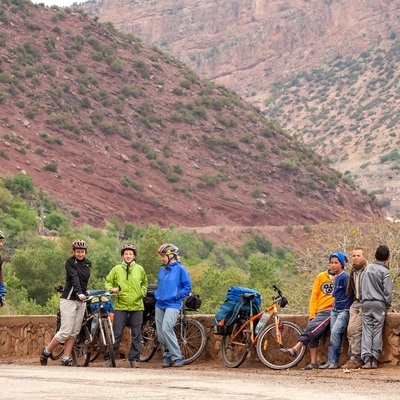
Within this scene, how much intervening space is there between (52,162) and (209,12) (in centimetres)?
11794

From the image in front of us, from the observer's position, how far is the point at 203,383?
35.2ft

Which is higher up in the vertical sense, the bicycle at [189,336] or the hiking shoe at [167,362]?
the bicycle at [189,336]

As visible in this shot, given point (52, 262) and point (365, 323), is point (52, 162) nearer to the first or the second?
point (52, 262)

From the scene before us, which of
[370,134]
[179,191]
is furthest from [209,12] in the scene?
[179,191]

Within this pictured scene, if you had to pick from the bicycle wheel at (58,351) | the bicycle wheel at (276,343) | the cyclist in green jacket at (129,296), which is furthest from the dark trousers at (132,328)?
the bicycle wheel at (276,343)

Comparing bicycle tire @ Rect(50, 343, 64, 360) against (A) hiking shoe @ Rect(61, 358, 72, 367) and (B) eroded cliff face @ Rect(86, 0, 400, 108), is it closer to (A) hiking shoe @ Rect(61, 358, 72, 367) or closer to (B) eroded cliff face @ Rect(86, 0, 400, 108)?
(A) hiking shoe @ Rect(61, 358, 72, 367)

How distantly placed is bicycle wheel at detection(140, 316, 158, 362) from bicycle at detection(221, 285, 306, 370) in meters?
1.37

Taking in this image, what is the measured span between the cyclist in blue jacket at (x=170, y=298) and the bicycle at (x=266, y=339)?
691mm

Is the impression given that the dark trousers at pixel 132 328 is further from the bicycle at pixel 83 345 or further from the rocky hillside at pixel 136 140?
the rocky hillside at pixel 136 140

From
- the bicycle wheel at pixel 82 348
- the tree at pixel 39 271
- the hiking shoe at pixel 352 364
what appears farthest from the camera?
the tree at pixel 39 271

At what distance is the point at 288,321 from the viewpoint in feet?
44.5

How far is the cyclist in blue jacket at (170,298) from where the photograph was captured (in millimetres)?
13891

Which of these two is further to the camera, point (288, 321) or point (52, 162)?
point (52, 162)

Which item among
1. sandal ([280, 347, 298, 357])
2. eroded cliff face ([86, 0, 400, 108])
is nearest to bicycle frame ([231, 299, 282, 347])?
sandal ([280, 347, 298, 357])
